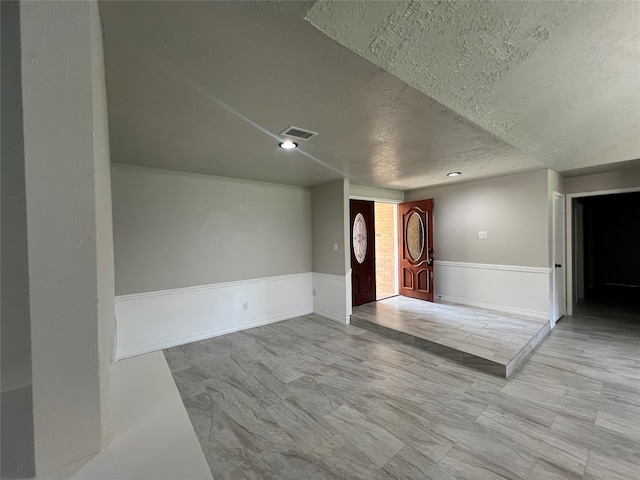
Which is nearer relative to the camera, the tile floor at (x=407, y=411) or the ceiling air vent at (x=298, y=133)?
the tile floor at (x=407, y=411)

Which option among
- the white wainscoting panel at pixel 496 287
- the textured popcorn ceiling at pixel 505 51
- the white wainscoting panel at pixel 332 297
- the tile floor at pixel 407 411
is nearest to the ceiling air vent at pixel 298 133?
the textured popcorn ceiling at pixel 505 51

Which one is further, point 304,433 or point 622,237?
point 622,237

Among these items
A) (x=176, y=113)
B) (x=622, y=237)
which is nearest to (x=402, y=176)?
(x=176, y=113)

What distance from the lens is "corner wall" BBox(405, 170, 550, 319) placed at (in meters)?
4.08

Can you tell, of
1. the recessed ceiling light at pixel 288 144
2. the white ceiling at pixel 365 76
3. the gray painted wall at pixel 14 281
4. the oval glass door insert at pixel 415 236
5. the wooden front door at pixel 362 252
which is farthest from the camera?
the oval glass door insert at pixel 415 236

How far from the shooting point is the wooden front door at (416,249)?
5.20 metres

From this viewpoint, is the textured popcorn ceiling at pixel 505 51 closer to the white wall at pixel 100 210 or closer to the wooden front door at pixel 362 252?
the white wall at pixel 100 210

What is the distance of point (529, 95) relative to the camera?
2.06 m

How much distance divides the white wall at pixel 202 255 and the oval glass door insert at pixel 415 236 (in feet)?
6.97

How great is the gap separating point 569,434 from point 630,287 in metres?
7.36

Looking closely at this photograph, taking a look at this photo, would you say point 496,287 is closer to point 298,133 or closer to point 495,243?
point 495,243

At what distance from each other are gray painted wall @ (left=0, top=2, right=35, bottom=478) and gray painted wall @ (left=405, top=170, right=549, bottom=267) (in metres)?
5.21

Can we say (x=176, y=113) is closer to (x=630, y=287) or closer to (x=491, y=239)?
(x=491, y=239)

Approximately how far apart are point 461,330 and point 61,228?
164 inches
